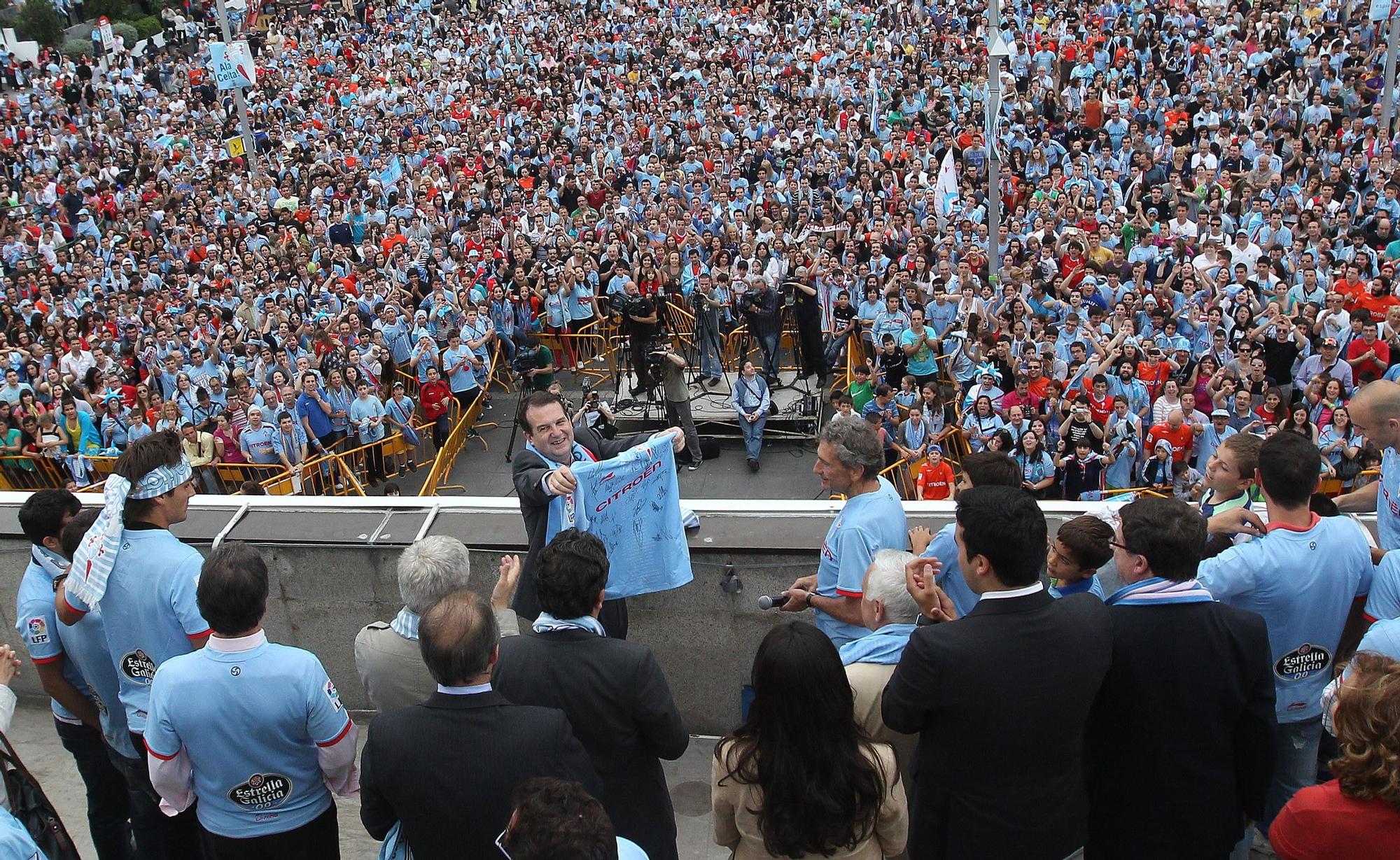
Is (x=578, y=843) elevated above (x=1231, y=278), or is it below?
above

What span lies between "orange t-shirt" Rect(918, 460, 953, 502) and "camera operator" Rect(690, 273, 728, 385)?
4540 millimetres

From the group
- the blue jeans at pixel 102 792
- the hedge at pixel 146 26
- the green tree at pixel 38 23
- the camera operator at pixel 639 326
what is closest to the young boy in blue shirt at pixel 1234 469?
the blue jeans at pixel 102 792

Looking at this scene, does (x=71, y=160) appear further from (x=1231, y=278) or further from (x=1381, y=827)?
(x=1381, y=827)

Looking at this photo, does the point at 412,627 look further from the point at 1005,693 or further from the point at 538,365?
the point at 538,365

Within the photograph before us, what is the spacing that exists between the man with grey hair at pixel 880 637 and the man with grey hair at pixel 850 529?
465mm

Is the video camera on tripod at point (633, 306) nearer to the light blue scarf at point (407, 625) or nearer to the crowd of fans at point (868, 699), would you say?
the crowd of fans at point (868, 699)

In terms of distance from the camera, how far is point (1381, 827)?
2.58 metres

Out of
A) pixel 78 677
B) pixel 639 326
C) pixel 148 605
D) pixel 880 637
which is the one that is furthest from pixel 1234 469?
pixel 639 326

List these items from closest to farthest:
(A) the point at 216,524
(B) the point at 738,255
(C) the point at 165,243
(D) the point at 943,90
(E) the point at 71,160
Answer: (A) the point at 216,524
(B) the point at 738,255
(C) the point at 165,243
(D) the point at 943,90
(E) the point at 71,160

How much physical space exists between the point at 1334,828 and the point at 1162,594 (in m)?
0.73

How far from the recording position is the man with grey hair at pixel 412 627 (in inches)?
144

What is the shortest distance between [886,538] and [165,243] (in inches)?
748

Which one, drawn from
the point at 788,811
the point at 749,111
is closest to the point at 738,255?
the point at 749,111

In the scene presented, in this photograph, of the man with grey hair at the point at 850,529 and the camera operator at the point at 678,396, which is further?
the camera operator at the point at 678,396
